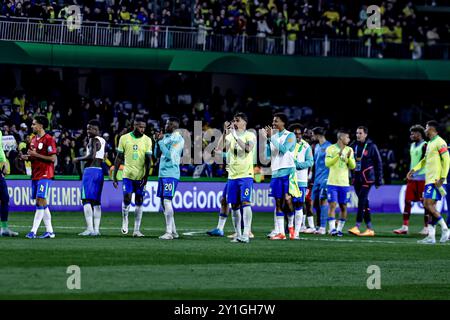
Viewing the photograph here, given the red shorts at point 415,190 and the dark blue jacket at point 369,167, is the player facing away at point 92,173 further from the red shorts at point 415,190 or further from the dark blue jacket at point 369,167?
the red shorts at point 415,190

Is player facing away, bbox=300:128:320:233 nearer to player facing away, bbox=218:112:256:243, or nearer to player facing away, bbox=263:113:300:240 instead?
player facing away, bbox=263:113:300:240

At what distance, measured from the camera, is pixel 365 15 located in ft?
157

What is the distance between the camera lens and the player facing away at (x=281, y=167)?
72.5 feet

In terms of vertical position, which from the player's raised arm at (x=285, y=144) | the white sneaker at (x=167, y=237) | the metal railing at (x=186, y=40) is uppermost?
the metal railing at (x=186, y=40)

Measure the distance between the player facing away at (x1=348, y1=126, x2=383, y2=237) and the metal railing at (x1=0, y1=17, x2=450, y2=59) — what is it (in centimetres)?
1755

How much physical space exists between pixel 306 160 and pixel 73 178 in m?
12.2

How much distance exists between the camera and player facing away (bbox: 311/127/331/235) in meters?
26.5

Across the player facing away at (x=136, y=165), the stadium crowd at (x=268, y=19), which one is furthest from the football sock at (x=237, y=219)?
the stadium crowd at (x=268, y=19)

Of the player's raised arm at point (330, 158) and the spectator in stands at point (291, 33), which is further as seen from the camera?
the spectator in stands at point (291, 33)

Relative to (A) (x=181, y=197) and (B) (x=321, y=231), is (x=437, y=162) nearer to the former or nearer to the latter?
(B) (x=321, y=231)

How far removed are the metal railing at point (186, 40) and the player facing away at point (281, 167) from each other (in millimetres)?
19287

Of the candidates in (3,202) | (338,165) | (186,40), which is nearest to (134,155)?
(3,202)

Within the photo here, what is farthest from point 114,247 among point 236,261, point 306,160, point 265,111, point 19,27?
point 265,111

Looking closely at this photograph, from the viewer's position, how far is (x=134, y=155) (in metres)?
22.7
